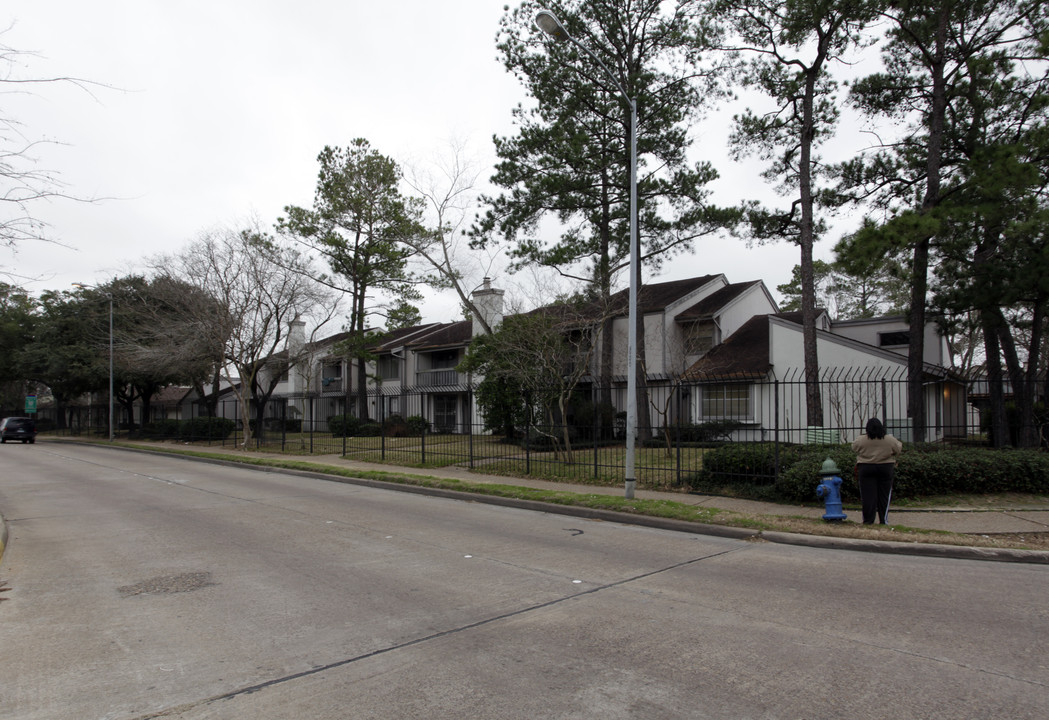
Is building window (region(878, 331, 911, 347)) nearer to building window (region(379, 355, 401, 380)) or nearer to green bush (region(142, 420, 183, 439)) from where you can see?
building window (region(379, 355, 401, 380))

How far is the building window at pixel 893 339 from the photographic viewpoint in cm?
2602

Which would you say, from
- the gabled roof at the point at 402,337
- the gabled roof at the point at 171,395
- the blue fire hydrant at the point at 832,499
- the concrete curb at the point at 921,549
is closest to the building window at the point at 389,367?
the gabled roof at the point at 402,337

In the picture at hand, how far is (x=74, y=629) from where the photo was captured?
542 cm

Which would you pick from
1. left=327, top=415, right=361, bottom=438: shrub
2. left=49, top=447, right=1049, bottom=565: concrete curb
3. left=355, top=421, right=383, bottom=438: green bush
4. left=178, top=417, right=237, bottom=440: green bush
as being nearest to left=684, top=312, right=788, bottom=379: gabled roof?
left=327, top=415, right=361, bottom=438: shrub

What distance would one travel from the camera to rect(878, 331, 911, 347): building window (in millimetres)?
26016

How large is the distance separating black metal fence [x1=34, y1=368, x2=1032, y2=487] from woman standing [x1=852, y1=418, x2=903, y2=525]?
358 mm

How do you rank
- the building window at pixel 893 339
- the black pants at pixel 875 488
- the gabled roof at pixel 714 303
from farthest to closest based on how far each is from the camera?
1. the gabled roof at pixel 714 303
2. the building window at pixel 893 339
3. the black pants at pixel 875 488

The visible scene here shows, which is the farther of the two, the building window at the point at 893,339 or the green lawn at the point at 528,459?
the building window at the point at 893,339

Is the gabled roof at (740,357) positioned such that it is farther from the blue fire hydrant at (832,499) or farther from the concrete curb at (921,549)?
the concrete curb at (921,549)

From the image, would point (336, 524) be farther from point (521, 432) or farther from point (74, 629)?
point (521, 432)

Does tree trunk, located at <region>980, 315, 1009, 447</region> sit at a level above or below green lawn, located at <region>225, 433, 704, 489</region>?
above

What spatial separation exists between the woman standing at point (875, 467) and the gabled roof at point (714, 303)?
66.9 ft

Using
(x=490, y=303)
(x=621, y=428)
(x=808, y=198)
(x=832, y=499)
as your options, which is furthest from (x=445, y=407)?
(x=832, y=499)

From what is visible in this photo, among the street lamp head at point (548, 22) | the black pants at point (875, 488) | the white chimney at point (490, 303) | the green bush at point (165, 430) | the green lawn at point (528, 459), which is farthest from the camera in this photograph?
the green bush at point (165, 430)
